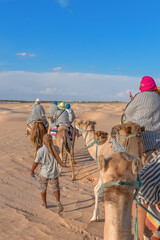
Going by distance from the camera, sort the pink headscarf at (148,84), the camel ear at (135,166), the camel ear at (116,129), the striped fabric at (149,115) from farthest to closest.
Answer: the pink headscarf at (148,84) → the striped fabric at (149,115) → the camel ear at (116,129) → the camel ear at (135,166)

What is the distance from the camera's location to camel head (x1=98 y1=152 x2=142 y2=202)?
1547mm

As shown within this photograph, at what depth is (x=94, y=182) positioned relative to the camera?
775cm

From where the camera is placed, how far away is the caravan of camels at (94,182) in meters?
1.58

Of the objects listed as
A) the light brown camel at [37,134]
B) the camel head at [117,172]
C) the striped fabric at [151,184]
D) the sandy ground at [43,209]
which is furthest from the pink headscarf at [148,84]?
the light brown camel at [37,134]

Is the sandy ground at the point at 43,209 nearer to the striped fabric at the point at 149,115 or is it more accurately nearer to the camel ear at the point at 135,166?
the striped fabric at the point at 149,115

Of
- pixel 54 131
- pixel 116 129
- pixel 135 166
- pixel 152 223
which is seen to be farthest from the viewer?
pixel 54 131

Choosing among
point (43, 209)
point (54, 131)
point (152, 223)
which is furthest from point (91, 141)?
point (54, 131)

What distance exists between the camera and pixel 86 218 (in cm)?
518

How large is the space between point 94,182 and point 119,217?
6338 millimetres

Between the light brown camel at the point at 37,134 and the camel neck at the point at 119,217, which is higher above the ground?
the camel neck at the point at 119,217

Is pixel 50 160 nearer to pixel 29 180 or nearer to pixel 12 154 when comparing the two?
pixel 29 180

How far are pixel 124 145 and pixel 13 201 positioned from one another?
3938mm

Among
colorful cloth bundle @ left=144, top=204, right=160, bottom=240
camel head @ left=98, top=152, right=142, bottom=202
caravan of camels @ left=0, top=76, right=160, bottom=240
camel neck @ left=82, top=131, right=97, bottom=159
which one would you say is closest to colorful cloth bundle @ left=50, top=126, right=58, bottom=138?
caravan of camels @ left=0, top=76, right=160, bottom=240

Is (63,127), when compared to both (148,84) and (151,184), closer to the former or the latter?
(148,84)
